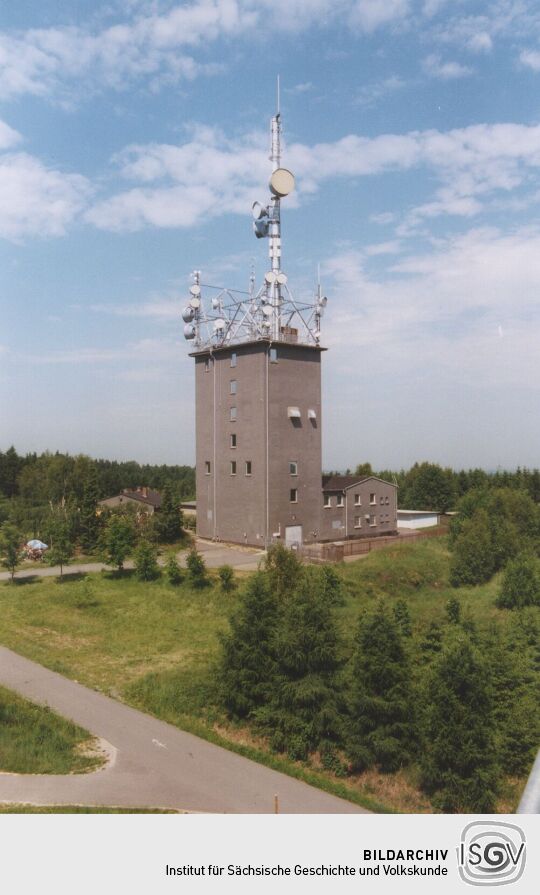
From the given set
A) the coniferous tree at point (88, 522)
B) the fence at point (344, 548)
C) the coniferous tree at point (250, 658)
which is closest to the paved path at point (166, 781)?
the coniferous tree at point (250, 658)

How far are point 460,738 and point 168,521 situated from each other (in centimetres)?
2708

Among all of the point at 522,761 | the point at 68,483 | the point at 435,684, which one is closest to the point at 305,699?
the point at 435,684

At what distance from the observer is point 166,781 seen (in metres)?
10.8

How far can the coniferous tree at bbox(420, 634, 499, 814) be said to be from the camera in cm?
1110

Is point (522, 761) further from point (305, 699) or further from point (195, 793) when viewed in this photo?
point (195, 793)

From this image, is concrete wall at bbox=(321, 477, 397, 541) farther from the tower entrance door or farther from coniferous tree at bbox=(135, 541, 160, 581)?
coniferous tree at bbox=(135, 541, 160, 581)

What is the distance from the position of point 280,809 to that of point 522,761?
567cm

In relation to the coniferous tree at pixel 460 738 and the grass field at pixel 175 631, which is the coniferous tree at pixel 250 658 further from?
the coniferous tree at pixel 460 738

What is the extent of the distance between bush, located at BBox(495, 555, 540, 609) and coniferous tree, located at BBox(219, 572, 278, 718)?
12.7 metres

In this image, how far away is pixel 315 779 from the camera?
1173 centimetres

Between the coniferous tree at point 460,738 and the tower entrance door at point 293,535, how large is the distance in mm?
23258

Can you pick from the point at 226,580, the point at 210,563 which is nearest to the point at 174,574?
the point at 226,580
